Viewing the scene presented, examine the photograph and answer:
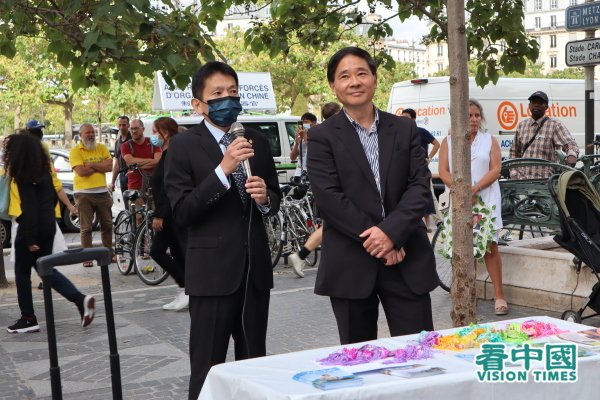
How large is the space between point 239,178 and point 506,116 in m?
16.4

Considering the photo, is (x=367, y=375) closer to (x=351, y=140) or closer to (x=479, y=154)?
(x=351, y=140)

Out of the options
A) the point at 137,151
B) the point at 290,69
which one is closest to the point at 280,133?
the point at 137,151

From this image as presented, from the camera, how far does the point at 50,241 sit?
A: 8742mm

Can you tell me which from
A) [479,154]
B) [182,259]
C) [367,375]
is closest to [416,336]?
[367,375]

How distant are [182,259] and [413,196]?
4963 mm

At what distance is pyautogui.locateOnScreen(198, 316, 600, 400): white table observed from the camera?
291 centimetres

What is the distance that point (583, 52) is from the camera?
10391 millimetres

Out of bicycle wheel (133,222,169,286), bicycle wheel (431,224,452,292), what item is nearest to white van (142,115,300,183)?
bicycle wheel (133,222,169,286)

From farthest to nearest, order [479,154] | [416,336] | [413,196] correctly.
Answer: [479,154] → [413,196] → [416,336]

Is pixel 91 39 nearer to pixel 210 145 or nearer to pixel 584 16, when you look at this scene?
pixel 210 145

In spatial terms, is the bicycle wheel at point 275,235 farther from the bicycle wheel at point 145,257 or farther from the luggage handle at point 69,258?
the luggage handle at point 69,258

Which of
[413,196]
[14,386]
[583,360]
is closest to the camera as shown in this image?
[583,360]

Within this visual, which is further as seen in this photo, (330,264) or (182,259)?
(182,259)

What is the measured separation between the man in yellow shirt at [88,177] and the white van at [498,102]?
8327 mm
